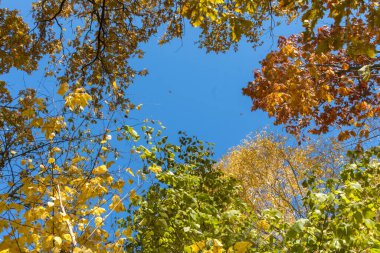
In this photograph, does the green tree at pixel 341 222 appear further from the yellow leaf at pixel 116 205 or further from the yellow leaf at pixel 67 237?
the yellow leaf at pixel 67 237

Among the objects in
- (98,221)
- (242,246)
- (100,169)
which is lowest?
(242,246)

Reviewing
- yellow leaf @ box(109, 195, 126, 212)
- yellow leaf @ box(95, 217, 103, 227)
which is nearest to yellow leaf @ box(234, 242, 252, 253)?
yellow leaf @ box(109, 195, 126, 212)

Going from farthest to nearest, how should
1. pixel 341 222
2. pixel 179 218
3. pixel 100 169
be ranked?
pixel 179 218 → pixel 341 222 → pixel 100 169

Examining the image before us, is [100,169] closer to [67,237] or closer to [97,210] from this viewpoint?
[97,210]

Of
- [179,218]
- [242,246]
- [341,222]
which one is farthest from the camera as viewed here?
[179,218]

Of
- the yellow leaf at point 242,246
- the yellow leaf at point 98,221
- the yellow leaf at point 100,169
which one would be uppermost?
the yellow leaf at point 100,169

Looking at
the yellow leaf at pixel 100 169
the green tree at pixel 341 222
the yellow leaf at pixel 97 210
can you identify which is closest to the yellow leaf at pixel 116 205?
the yellow leaf at pixel 97 210

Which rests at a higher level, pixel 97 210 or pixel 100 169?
pixel 100 169

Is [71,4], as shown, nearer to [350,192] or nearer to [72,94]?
[72,94]

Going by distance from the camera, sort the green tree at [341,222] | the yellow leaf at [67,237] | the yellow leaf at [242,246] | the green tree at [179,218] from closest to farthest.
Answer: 1. the yellow leaf at [242,246]
2. the yellow leaf at [67,237]
3. the green tree at [341,222]
4. the green tree at [179,218]

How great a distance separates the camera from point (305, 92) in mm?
6660

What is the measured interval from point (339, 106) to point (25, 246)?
7189mm

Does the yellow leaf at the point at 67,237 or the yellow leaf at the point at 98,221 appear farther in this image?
the yellow leaf at the point at 98,221

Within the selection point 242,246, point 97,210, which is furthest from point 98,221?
point 242,246
